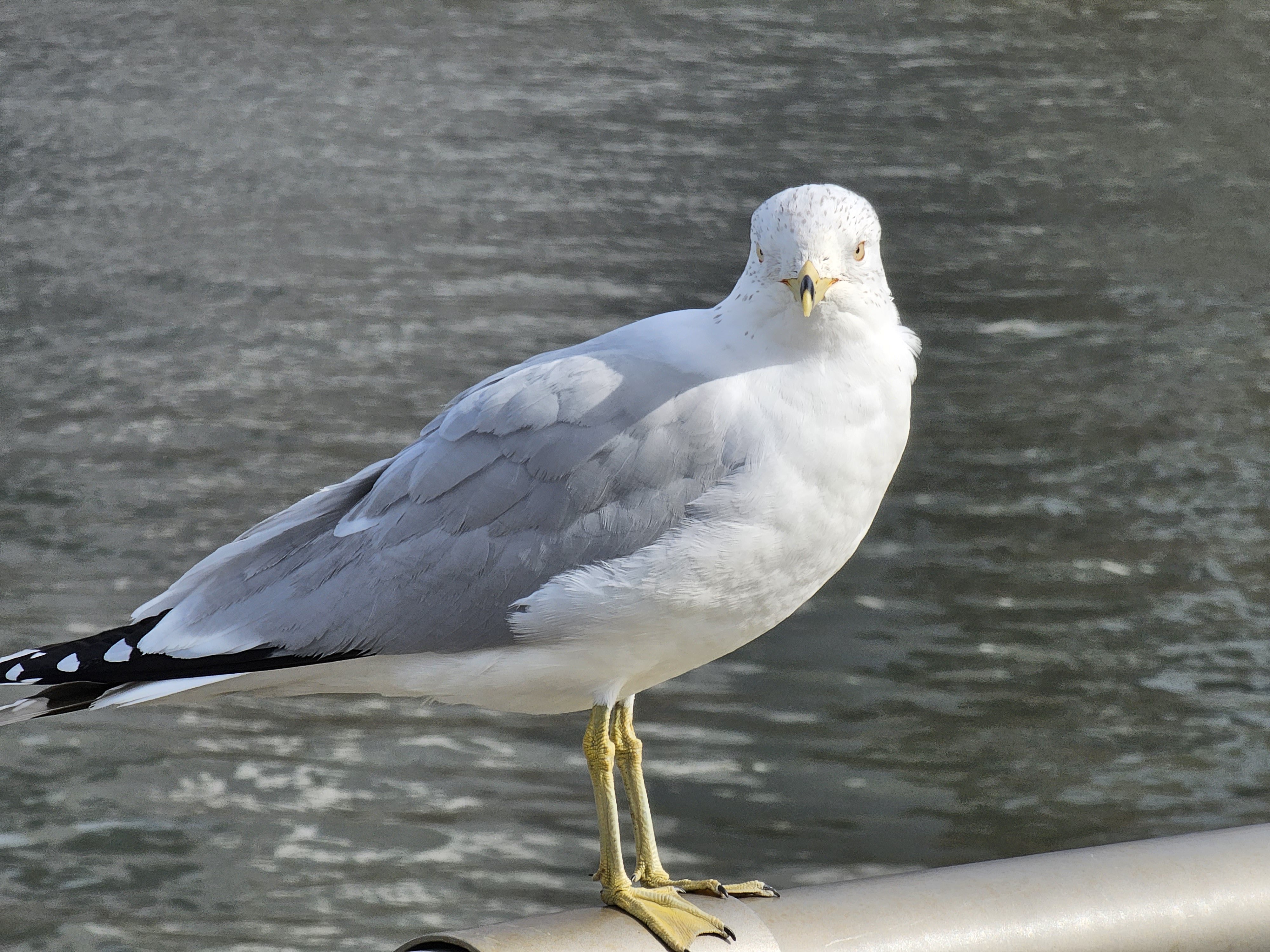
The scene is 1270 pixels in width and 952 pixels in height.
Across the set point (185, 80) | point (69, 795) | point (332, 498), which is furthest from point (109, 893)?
point (185, 80)

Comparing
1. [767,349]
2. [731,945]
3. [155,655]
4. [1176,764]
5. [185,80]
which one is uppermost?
[185,80]

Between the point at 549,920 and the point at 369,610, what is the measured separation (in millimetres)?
600

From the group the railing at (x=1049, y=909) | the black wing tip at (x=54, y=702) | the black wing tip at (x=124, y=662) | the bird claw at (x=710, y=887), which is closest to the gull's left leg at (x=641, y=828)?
the bird claw at (x=710, y=887)

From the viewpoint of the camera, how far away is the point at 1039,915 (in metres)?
1.19

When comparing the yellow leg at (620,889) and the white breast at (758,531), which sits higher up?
the white breast at (758,531)

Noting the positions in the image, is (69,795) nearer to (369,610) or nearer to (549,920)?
(369,610)

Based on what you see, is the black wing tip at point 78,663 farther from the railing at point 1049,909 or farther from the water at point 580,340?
the water at point 580,340

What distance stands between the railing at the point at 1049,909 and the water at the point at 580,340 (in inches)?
66.2

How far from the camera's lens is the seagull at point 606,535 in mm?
1667

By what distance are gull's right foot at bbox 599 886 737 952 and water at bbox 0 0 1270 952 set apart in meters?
1.24

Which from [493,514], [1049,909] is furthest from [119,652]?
[1049,909]

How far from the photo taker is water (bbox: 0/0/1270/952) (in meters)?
3.08

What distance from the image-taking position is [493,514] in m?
1.83

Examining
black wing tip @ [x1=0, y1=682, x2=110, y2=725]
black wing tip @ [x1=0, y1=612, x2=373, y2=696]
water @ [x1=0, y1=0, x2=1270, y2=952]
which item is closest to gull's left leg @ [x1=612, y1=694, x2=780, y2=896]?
black wing tip @ [x1=0, y1=612, x2=373, y2=696]
